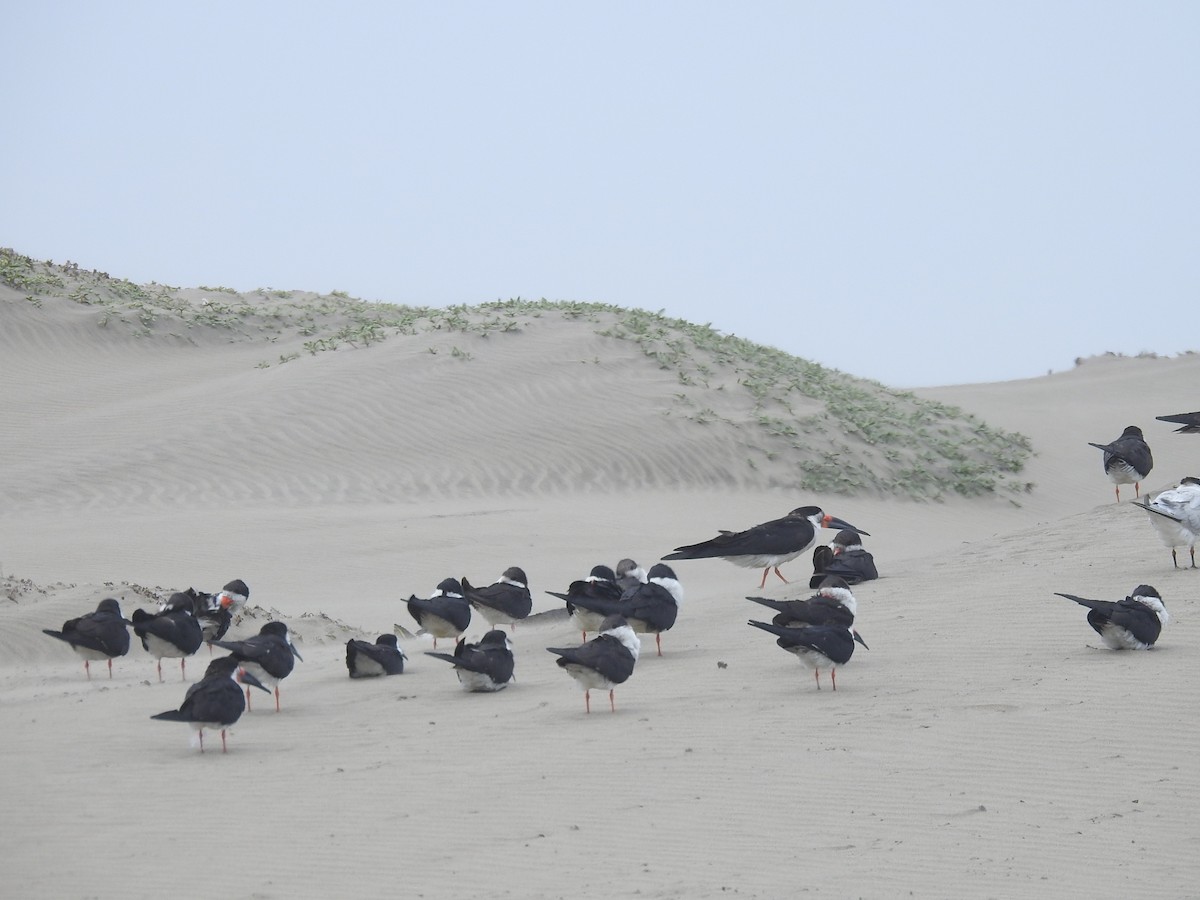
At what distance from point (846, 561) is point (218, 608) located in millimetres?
6289

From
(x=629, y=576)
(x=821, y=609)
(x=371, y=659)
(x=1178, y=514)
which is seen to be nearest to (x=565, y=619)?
(x=629, y=576)

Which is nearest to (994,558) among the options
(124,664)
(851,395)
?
(124,664)

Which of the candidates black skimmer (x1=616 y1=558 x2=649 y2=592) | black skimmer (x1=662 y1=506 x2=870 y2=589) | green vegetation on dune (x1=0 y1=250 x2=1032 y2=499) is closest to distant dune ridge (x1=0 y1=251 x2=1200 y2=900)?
green vegetation on dune (x1=0 y1=250 x2=1032 y2=499)

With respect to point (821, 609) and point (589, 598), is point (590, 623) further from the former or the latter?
point (821, 609)

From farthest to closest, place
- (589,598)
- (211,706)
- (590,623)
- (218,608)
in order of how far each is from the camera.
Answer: (218,608)
(590,623)
(589,598)
(211,706)

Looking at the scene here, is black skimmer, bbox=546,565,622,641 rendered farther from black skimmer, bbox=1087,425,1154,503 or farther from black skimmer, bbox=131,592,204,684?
black skimmer, bbox=1087,425,1154,503

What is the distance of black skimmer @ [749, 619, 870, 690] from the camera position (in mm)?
9023

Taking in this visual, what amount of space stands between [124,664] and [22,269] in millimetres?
25025

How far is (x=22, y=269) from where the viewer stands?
113 feet

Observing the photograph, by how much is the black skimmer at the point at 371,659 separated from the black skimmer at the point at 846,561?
4.28 meters

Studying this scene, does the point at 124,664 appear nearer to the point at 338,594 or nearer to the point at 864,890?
the point at 338,594

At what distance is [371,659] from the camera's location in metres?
11.0

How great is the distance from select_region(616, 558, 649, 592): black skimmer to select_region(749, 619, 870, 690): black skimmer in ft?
10.3

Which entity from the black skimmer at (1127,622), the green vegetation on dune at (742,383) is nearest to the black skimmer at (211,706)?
the black skimmer at (1127,622)
